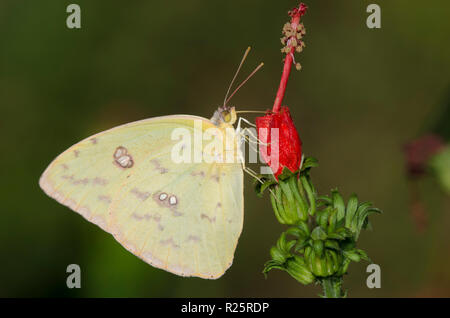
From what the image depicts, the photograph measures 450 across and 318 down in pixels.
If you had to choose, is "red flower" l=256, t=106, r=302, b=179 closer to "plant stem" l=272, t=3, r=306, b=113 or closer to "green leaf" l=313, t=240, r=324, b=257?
"plant stem" l=272, t=3, r=306, b=113

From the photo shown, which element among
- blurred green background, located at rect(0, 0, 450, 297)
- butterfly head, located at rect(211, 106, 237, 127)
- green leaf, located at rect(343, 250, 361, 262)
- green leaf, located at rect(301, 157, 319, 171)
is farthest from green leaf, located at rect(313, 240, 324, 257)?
blurred green background, located at rect(0, 0, 450, 297)

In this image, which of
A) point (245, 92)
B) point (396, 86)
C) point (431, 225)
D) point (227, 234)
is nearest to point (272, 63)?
point (245, 92)

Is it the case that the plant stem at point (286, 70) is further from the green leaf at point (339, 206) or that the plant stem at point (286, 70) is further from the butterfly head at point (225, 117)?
the green leaf at point (339, 206)

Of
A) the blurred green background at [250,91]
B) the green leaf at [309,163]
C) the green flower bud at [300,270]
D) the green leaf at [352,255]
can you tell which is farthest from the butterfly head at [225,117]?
the blurred green background at [250,91]

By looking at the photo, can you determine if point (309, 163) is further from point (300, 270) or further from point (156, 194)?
point (156, 194)

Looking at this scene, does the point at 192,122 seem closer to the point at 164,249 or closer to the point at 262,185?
the point at 262,185

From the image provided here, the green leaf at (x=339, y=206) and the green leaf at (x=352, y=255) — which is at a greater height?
the green leaf at (x=339, y=206)
